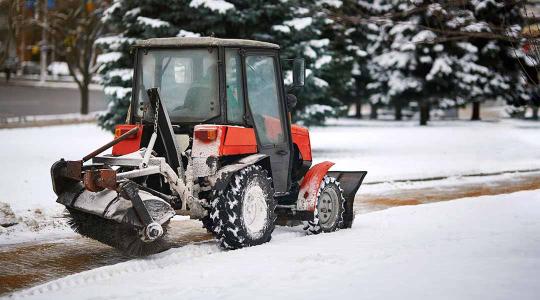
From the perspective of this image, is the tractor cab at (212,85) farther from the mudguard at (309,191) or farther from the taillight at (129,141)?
the mudguard at (309,191)

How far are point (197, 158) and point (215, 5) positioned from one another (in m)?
11.1

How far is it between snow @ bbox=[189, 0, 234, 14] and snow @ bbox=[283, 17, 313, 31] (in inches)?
65.9

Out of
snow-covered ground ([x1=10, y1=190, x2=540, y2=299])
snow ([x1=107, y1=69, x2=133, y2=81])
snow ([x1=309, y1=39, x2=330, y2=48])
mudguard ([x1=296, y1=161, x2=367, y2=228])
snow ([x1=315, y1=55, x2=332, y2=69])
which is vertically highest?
snow ([x1=309, y1=39, x2=330, y2=48])

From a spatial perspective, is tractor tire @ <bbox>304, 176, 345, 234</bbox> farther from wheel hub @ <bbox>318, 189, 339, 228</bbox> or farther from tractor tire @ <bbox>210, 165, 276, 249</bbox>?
tractor tire @ <bbox>210, 165, 276, 249</bbox>

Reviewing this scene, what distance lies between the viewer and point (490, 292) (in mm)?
7328

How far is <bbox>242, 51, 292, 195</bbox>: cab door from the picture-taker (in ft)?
33.0

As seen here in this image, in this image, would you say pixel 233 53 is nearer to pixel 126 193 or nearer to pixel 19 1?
pixel 126 193

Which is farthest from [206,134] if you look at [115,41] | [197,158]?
[115,41]

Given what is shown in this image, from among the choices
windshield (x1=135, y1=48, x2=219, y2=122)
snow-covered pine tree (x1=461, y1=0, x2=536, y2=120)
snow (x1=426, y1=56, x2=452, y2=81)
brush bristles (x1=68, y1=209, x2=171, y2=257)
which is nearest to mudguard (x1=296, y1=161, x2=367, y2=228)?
windshield (x1=135, y1=48, x2=219, y2=122)

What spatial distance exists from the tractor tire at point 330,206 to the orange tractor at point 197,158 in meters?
0.10

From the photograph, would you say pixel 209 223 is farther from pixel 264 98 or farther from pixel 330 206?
pixel 330 206

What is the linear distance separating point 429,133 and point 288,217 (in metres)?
25.4

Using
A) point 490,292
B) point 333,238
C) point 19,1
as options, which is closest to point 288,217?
point 333,238

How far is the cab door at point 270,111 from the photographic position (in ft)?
33.0
